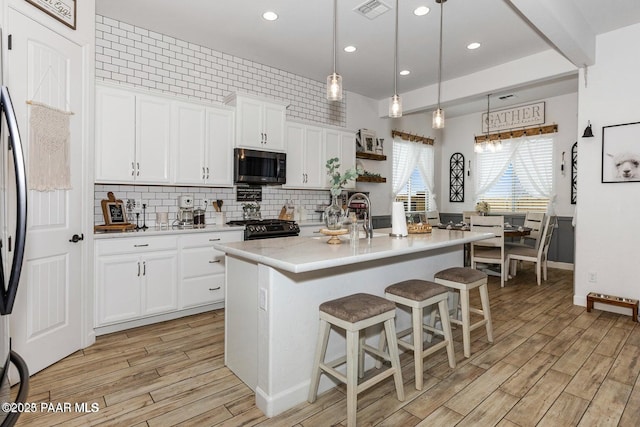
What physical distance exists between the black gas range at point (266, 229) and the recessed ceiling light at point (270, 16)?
217 centimetres

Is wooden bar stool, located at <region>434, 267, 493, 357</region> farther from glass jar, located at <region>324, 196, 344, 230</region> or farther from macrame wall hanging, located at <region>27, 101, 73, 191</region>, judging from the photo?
macrame wall hanging, located at <region>27, 101, 73, 191</region>

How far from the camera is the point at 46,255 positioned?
2523 millimetres

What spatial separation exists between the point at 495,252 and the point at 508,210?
2.06 meters

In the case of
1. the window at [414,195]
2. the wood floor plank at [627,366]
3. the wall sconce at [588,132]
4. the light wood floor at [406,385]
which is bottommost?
the light wood floor at [406,385]

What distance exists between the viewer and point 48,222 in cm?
254

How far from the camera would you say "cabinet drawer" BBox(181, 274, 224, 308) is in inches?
142

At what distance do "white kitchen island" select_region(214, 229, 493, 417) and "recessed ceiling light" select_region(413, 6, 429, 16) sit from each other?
2197 millimetres

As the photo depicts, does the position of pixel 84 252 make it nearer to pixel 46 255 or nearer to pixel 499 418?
pixel 46 255

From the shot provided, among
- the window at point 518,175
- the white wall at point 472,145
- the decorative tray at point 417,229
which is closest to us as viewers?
the decorative tray at point 417,229

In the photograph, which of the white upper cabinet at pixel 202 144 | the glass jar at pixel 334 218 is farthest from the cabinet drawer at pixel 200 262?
the glass jar at pixel 334 218

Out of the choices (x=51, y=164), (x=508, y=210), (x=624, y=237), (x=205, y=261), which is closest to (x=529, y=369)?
(x=624, y=237)

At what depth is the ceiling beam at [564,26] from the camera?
276cm

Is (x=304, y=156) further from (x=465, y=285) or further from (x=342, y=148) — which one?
(x=465, y=285)

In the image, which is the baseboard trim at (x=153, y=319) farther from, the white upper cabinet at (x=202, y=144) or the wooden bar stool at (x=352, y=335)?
the wooden bar stool at (x=352, y=335)
